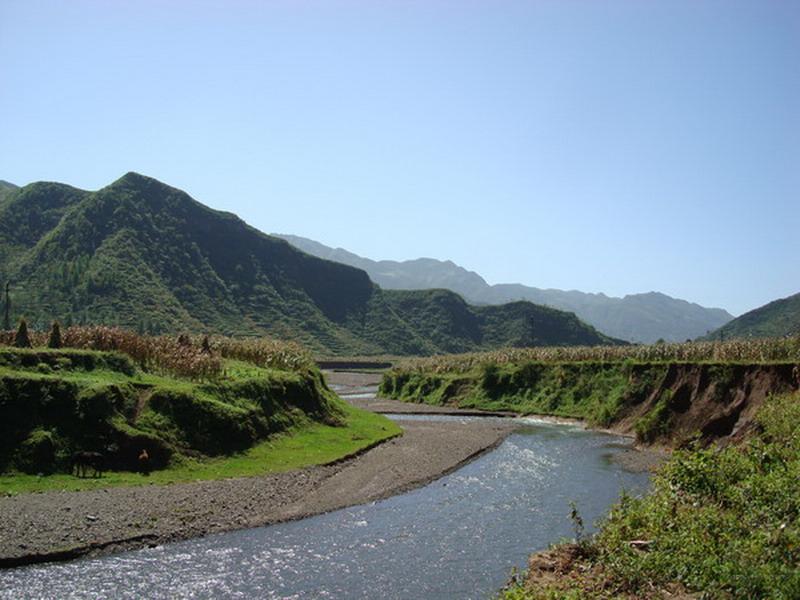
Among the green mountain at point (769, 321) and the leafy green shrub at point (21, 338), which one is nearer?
the leafy green shrub at point (21, 338)

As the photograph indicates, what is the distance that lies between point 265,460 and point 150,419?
7.08 metres

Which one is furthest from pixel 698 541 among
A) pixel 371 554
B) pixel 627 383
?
pixel 627 383

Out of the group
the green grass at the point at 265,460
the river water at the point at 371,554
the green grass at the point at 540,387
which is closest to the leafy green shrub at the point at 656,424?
the green grass at the point at 540,387

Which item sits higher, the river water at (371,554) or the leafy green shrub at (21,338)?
the leafy green shrub at (21,338)

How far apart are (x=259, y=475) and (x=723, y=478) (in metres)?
23.1

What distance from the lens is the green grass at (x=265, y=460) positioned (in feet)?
98.5

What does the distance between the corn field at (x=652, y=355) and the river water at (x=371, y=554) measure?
960 inches

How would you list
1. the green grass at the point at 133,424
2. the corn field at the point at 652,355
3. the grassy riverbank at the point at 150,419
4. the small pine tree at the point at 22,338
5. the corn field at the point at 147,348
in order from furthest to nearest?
the corn field at the point at 652,355 → the corn field at the point at 147,348 → the small pine tree at the point at 22,338 → the grassy riverbank at the point at 150,419 → the green grass at the point at 133,424

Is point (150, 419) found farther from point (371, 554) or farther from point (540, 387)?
point (540, 387)

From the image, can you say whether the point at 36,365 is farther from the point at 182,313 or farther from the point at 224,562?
the point at 182,313

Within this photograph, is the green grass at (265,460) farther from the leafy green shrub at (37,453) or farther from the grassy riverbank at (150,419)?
the leafy green shrub at (37,453)

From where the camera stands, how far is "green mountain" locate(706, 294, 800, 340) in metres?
164

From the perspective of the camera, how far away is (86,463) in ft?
106

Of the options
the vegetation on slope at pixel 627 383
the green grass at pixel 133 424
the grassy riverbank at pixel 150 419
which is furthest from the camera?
the vegetation on slope at pixel 627 383
